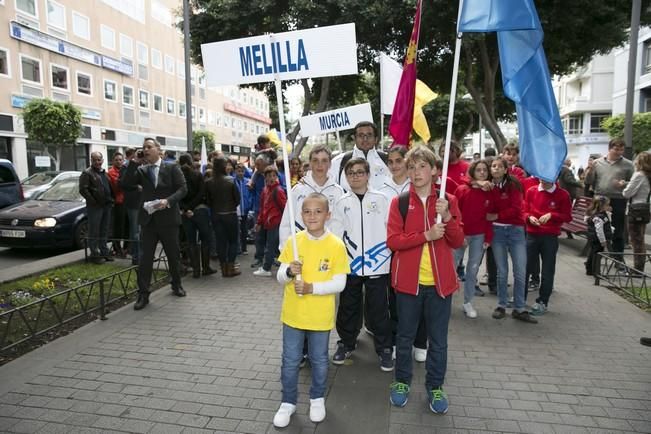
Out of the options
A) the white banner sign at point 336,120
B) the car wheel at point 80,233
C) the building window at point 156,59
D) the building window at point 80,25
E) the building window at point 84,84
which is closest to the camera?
the white banner sign at point 336,120

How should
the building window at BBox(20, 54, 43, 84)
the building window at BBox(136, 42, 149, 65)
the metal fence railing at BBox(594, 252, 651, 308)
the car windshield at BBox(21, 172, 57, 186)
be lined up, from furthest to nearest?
the building window at BBox(136, 42, 149, 65), the building window at BBox(20, 54, 43, 84), the car windshield at BBox(21, 172, 57, 186), the metal fence railing at BBox(594, 252, 651, 308)

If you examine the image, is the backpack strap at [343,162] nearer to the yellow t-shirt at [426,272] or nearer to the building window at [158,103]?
the yellow t-shirt at [426,272]

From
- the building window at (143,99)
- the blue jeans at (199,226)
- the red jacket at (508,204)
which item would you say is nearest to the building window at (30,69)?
the building window at (143,99)

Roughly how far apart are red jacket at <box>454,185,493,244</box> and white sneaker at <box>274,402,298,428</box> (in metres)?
3.26

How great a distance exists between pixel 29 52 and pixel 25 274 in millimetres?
25228

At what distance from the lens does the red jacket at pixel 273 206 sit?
790cm

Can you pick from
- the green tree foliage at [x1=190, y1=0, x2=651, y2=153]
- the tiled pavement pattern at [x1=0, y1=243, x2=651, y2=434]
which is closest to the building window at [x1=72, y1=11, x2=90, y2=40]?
the green tree foliage at [x1=190, y1=0, x2=651, y2=153]

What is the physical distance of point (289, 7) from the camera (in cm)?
1573

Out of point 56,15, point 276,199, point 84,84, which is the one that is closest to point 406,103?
point 276,199

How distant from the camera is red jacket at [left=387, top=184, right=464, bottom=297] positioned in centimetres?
355

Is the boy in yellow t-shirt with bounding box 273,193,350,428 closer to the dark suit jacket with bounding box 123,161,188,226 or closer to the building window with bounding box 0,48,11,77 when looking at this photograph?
the dark suit jacket with bounding box 123,161,188,226

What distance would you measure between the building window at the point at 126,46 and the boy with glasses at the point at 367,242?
36944 mm

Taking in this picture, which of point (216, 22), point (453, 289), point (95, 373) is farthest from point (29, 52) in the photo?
point (453, 289)

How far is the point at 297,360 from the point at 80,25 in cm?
3444
